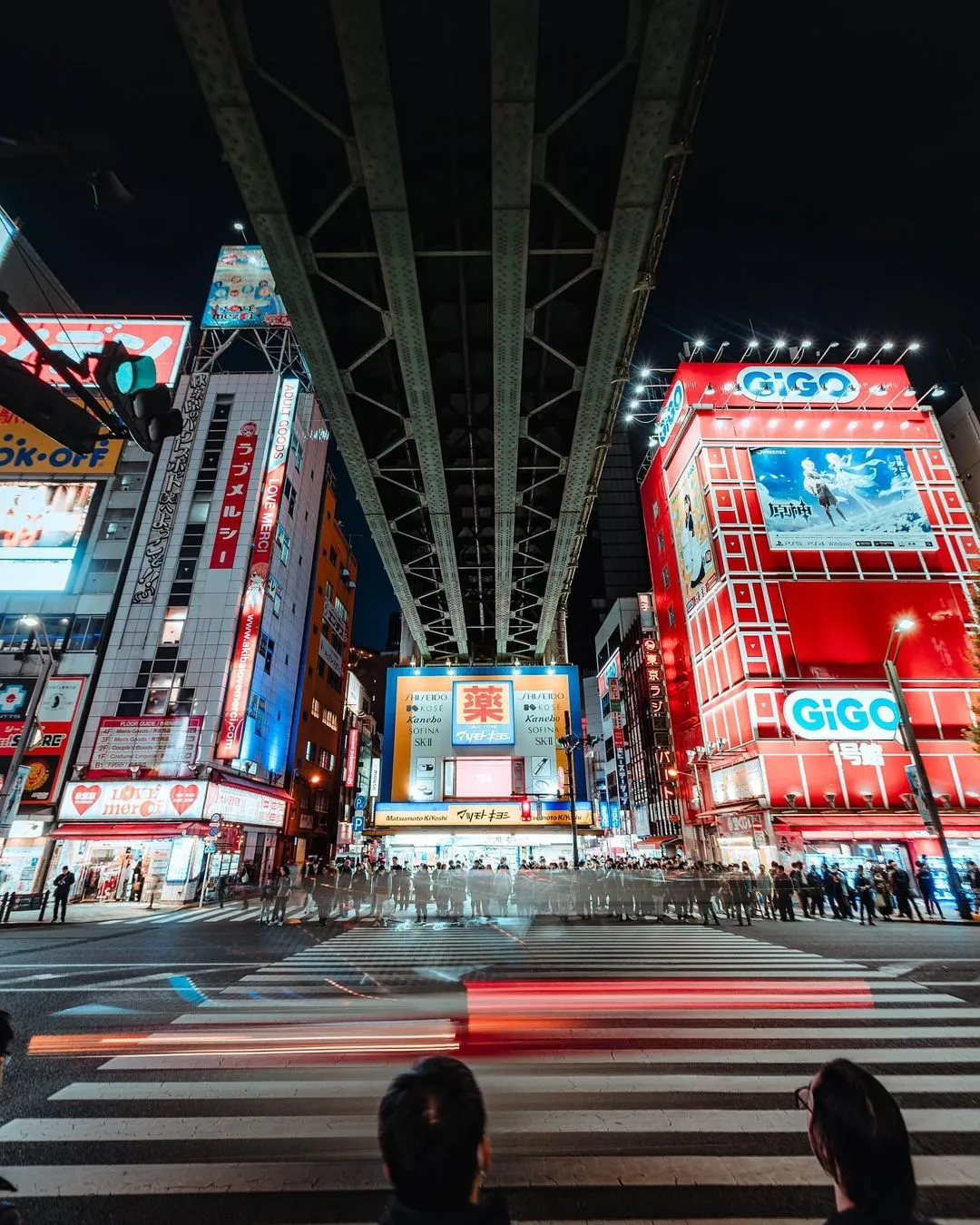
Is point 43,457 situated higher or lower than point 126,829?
higher

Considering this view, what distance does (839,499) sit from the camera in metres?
35.8

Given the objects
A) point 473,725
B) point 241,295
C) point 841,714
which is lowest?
point 473,725

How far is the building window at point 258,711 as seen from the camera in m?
36.7

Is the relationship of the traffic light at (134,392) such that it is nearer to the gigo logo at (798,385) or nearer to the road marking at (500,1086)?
the road marking at (500,1086)

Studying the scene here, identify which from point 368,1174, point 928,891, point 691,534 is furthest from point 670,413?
point 368,1174

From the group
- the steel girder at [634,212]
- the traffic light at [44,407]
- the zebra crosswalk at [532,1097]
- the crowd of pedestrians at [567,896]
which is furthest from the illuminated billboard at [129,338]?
the zebra crosswalk at [532,1097]

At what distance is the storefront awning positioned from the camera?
27359mm

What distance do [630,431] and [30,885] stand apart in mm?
100181

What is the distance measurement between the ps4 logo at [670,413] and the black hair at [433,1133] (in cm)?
4555

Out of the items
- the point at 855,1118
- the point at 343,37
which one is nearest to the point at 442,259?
the point at 343,37

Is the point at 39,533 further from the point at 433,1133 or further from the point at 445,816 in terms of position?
the point at 433,1133

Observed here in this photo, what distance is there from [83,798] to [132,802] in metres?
2.52

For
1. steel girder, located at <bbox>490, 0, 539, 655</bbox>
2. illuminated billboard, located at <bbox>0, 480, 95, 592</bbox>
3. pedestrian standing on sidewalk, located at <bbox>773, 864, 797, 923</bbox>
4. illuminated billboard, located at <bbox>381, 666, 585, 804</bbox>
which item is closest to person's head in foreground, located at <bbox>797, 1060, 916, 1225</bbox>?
steel girder, located at <bbox>490, 0, 539, 655</bbox>

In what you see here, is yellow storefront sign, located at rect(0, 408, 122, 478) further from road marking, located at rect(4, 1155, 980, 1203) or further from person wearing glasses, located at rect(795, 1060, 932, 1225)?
person wearing glasses, located at rect(795, 1060, 932, 1225)
